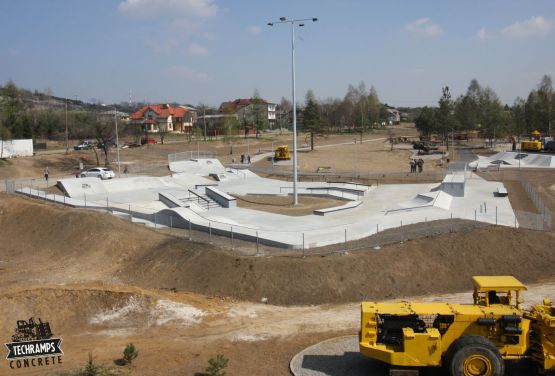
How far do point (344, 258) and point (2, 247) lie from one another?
66.2 feet

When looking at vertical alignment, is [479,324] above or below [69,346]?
above

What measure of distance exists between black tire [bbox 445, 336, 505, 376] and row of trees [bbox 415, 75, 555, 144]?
3285 inches

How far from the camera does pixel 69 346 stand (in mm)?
16172

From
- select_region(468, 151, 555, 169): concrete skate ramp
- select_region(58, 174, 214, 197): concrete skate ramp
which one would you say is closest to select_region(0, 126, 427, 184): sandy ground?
select_region(58, 174, 214, 197): concrete skate ramp

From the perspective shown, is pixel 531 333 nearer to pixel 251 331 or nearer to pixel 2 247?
pixel 251 331

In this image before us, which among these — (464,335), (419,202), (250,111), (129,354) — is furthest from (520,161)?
(250,111)

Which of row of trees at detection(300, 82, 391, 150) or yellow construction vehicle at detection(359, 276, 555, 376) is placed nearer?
yellow construction vehicle at detection(359, 276, 555, 376)

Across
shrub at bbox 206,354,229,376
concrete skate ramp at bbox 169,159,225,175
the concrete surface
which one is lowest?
the concrete surface

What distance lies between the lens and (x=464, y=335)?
12164mm

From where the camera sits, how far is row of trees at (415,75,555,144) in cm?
9362

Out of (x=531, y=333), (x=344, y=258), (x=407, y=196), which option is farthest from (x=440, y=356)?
(x=407, y=196)

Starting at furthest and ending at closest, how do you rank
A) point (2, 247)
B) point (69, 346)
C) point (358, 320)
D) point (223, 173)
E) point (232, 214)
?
point (223, 173) < point (232, 214) < point (2, 247) < point (358, 320) < point (69, 346)

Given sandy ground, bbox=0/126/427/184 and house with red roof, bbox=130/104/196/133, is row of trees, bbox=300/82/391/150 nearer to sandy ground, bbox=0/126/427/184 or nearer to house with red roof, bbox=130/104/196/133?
house with red roof, bbox=130/104/196/133

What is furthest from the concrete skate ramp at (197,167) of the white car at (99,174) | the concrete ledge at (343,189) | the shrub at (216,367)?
the shrub at (216,367)
